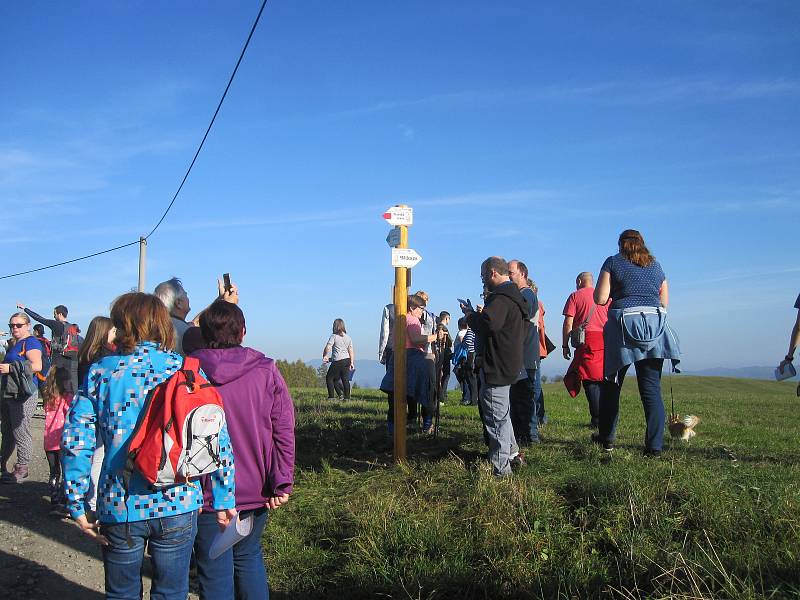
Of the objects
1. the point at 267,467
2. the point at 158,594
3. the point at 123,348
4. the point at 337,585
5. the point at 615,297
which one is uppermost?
the point at 615,297

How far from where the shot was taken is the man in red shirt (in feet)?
28.4

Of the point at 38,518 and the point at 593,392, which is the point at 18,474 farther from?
the point at 593,392

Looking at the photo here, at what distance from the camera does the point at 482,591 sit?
14.7 feet

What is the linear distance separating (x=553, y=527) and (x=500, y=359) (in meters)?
1.79

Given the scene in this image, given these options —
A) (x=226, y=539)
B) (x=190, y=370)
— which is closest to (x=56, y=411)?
(x=226, y=539)

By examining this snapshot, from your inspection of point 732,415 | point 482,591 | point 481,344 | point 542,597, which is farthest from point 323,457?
point 732,415

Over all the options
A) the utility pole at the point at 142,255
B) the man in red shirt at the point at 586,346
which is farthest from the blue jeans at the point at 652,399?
the utility pole at the point at 142,255

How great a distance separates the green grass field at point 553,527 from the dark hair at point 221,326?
1.81 metres

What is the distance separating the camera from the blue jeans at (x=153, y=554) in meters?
3.50

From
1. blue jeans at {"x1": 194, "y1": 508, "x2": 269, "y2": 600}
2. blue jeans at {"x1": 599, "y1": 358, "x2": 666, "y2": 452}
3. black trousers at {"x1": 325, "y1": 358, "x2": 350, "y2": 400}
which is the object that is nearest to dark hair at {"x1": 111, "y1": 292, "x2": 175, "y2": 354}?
blue jeans at {"x1": 194, "y1": 508, "x2": 269, "y2": 600}

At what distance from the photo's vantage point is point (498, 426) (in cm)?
634

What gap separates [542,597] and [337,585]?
1.57 metres

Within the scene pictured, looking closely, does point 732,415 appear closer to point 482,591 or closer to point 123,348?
point 482,591

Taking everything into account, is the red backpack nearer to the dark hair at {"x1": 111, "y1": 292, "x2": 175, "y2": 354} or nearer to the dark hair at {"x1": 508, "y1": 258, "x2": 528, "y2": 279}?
the dark hair at {"x1": 111, "y1": 292, "x2": 175, "y2": 354}
